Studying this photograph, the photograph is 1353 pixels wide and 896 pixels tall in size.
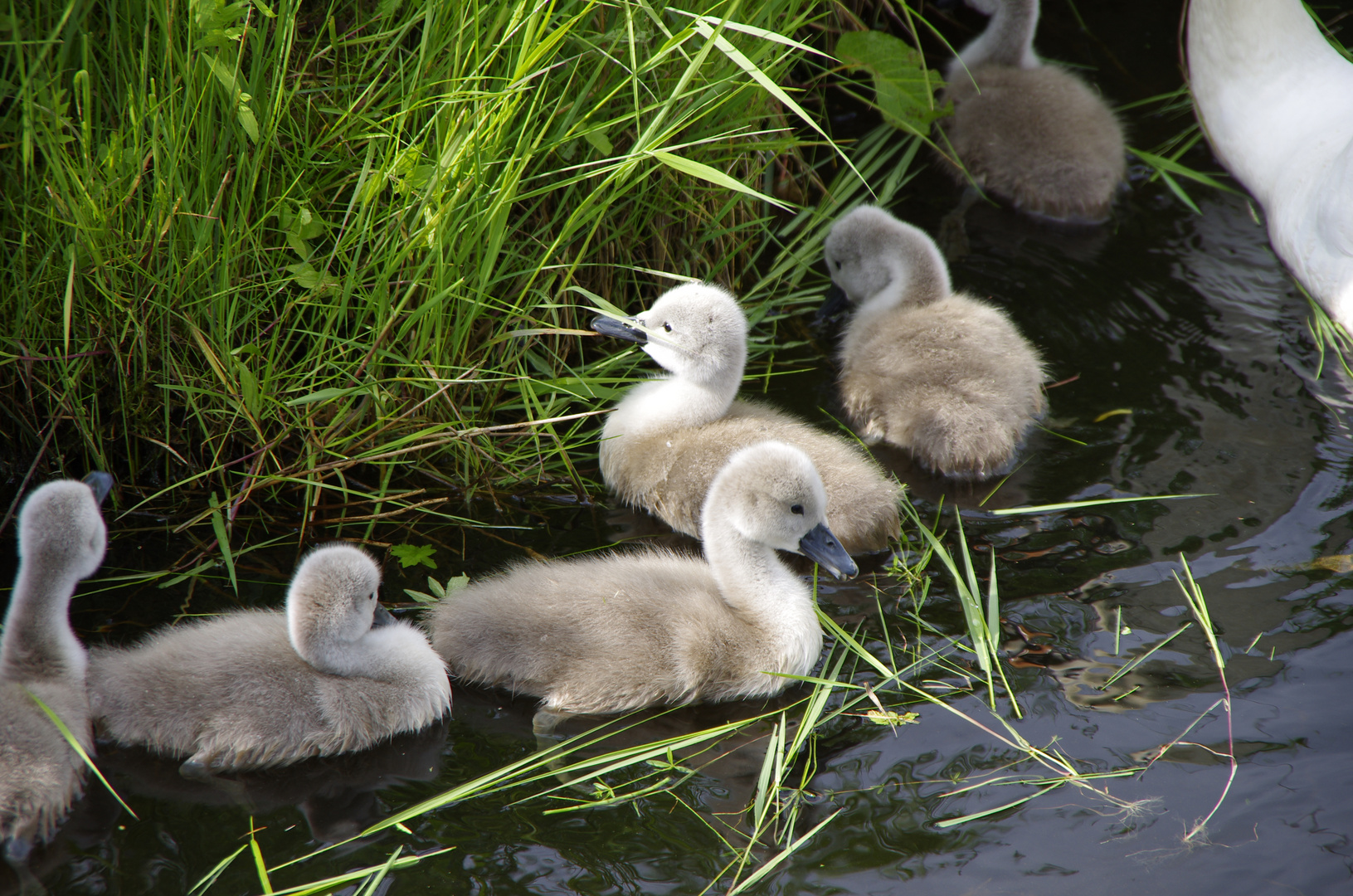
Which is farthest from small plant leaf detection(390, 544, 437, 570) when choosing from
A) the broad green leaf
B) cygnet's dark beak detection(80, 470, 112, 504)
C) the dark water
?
the broad green leaf

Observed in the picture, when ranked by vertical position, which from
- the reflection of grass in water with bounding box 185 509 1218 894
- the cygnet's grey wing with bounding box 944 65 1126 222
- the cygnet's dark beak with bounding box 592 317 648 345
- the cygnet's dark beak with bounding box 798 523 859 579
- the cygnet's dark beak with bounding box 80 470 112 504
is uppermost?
the cygnet's grey wing with bounding box 944 65 1126 222

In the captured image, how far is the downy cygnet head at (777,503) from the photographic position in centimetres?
A: 292

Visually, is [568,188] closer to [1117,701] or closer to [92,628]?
[92,628]

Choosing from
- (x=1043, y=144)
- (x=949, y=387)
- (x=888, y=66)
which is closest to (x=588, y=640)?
(x=949, y=387)

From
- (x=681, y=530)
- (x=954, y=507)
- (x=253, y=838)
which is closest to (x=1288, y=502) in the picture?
(x=954, y=507)

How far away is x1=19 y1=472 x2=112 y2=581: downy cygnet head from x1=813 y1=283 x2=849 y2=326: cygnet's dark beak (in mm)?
2753

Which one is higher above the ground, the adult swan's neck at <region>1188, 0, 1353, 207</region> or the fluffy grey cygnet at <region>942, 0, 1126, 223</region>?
the adult swan's neck at <region>1188, 0, 1353, 207</region>

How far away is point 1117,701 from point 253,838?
2.10m

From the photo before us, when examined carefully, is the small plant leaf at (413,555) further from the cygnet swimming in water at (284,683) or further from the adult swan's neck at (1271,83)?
the adult swan's neck at (1271,83)

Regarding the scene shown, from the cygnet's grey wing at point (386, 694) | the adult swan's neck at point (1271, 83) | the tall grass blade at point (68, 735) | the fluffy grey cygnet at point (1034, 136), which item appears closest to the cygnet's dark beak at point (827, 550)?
the cygnet's grey wing at point (386, 694)

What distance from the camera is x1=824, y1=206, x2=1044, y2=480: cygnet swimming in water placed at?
3.70m

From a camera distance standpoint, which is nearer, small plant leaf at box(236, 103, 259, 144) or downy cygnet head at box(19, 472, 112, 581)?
downy cygnet head at box(19, 472, 112, 581)

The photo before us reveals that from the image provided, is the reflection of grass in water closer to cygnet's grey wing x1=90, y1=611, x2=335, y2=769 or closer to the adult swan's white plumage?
cygnet's grey wing x1=90, y1=611, x2=335, y2=769

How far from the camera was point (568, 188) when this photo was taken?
367 centimetres
